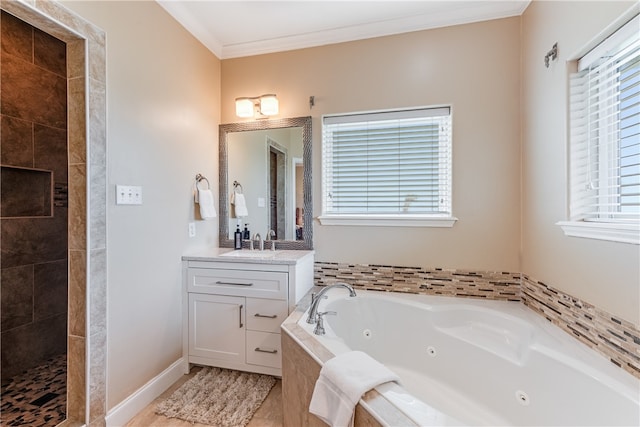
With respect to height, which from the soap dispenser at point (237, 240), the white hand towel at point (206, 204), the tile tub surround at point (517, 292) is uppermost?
the white hand towel at point (206, 204)

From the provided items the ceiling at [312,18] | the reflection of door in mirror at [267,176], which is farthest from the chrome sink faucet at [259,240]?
the ceiling at [312,18]

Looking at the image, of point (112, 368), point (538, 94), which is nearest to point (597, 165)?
point (538, 94)

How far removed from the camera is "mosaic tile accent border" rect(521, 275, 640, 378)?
1.15m

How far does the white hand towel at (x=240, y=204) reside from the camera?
2.66 m

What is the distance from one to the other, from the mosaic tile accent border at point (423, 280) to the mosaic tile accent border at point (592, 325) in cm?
24

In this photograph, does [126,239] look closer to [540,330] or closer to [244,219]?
[244,219]

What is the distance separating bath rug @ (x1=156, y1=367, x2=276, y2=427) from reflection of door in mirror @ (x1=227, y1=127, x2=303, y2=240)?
110cm

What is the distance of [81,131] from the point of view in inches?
58.4

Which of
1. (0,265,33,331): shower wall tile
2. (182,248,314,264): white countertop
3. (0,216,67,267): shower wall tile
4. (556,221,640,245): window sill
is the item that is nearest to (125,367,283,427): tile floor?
(182,248,314,264): white countertop

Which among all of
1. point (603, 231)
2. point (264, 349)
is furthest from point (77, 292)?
point (603, 231)

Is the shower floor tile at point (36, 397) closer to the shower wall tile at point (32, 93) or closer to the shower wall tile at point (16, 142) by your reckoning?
the shower wall tile at point (16, 142)

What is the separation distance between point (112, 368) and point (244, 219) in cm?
140

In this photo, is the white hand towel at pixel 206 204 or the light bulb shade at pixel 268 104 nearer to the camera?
the white hand towel at pixel 206 204

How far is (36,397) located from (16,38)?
2.39m
